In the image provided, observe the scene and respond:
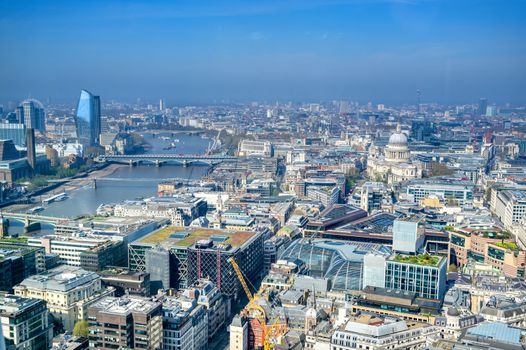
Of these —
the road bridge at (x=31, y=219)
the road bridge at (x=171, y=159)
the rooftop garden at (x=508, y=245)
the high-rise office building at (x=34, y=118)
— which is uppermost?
the high-rise office building at (x=34, y=118)

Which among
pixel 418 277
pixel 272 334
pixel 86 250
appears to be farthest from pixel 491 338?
pixel 86 250

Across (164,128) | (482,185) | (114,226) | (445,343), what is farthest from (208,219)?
(164,128)

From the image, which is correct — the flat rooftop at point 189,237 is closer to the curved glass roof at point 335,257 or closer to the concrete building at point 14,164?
the curved glass roof at point 335,257

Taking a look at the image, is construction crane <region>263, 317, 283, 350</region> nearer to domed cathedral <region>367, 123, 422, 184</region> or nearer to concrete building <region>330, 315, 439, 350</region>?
concrete building <region>330, 315, 439, 350</region>

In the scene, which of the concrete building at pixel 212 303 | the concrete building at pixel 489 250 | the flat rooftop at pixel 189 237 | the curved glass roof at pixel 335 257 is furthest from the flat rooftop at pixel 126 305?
the concrete building at pixel 489 250

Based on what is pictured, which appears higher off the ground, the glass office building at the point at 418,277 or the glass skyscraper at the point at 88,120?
the glass skyscraper at the point at 88,120

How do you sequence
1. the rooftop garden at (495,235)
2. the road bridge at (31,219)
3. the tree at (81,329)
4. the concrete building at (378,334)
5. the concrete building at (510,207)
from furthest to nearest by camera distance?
the road bridge at (31,219)
the concrete building at (510,207)
the rooftop garden at (495,235)
the tree at (81,329)
the concrete building at (378,334)

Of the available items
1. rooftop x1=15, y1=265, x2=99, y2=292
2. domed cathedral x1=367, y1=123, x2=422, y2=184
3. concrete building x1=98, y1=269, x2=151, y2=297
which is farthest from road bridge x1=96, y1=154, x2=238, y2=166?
rooftop x1=15, y1=265, x2=99, y2=292
